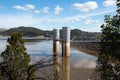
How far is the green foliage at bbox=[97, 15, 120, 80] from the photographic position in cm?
1040

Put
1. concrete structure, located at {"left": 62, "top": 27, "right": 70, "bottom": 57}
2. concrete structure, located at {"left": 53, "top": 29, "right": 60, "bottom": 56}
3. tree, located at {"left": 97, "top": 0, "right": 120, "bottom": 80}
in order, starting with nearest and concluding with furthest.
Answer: tree, located at {"left": 97, "top": 0, "right": 120, "bottom": 80} → concrete structure, located at {"left": 62, "top": 27, "right": 70, "bottom": 57} → concrete structure, located at {"left": 53, "top": 29, "right": 60, "bottom": 56}

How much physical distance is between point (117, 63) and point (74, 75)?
21.5 metres

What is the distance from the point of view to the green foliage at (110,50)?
10.4m

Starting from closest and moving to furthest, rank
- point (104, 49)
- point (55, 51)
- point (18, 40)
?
point (104, 49), point (18, 40), point (55, 51)

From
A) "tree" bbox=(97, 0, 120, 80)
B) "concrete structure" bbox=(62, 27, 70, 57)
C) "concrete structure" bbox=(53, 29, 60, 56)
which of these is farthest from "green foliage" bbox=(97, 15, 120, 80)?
"concrete structure" bbox=(53, 29, 60, 56)

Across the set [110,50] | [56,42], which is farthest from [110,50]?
[56,42]

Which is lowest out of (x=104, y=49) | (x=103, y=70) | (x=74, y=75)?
(x=74, y=75)

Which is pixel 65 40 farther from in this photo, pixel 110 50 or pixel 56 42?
pixel 110 50

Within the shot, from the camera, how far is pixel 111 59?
10.9m

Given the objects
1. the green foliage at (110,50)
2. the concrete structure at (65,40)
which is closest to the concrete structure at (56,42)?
the concrete structure at (65,40)

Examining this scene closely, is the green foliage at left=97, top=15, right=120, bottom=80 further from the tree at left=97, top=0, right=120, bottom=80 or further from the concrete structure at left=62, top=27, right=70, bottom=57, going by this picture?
the concrete structure at left=62, top=27, right=70, bottom=57

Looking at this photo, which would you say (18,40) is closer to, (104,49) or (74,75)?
(104,49)

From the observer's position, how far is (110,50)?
1061 centimetres

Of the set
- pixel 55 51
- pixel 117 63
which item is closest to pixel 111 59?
pixel 117 63
